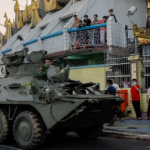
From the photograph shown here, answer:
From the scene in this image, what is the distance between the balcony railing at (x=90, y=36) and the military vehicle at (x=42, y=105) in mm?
6398

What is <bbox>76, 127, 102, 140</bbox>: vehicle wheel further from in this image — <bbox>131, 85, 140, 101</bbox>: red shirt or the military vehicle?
<bbox>131, 85, 140, 101</bbox>: red shirt

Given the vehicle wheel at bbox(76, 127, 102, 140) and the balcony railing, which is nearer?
the vehicle wheel at bbox(76, 127, 102, 140)

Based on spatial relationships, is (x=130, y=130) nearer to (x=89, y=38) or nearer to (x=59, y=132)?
(x=59, y=132)

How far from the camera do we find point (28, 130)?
23.2 ft

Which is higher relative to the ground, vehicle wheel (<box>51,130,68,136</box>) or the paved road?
vehicle wheel (<box>51,130,68,136</box>)

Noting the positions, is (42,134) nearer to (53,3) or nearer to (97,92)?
(97,92)

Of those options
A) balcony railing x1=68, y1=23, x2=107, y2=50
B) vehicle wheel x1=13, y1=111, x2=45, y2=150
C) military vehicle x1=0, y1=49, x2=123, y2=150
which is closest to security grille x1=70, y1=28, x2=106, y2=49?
balcony railing x1=68, y1=23, x2=107, y2=50

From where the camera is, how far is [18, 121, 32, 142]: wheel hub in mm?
7047

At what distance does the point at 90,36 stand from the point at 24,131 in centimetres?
869

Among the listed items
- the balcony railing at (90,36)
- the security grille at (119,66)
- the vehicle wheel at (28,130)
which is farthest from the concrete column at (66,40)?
the vehicle wheel at (28,130)

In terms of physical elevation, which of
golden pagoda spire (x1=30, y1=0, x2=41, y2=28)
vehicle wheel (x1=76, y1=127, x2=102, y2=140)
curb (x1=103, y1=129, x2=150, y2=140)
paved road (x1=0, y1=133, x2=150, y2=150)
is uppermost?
golden pagoda spire (x1=30, y1=0, x2=41, y2=28)

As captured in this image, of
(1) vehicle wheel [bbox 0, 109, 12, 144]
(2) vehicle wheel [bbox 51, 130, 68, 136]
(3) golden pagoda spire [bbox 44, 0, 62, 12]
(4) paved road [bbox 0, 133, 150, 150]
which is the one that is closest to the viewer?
(4) paved road [bbox 0, 133, 150, 150]

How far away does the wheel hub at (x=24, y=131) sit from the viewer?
7047mm

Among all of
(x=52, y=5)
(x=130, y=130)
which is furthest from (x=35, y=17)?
(x=130, y=130)
